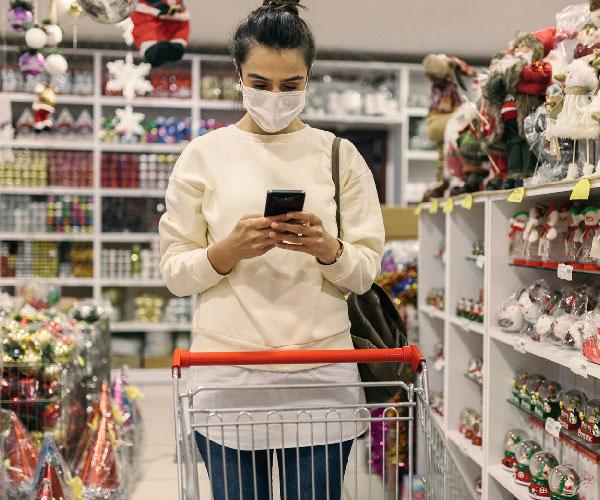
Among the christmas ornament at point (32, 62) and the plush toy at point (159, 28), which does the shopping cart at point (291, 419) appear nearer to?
the plush toy at point (159, 28)

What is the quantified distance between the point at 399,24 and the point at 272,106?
4.38m

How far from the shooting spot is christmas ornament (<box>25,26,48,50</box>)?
322 centimetres

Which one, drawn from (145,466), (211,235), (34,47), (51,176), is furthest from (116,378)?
(51,176)

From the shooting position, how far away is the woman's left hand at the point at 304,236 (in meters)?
1.39

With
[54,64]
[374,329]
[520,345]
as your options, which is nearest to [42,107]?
[54,64]

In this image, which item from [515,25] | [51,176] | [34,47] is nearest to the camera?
[34,47]

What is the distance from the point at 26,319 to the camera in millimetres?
3139

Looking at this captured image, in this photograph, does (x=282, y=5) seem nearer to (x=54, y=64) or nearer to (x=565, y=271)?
(x=565, y=271)

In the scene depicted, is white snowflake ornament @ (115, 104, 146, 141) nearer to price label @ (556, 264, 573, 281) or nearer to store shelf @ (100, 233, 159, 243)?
store shelf @ (100, 233, 159, 243)

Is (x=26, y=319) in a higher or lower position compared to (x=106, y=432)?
higher

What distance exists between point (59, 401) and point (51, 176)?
157 inches

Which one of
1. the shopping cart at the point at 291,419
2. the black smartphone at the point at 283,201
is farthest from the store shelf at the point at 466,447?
the black smartphone at the point at 283,201

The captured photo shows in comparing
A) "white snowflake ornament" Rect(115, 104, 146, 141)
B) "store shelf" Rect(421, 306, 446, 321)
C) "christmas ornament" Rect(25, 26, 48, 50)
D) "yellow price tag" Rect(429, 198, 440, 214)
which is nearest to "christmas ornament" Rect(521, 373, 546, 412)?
"store shelf" Rect(421, 306, 446, 321)

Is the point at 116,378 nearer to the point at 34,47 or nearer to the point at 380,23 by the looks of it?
the point at 34,47
